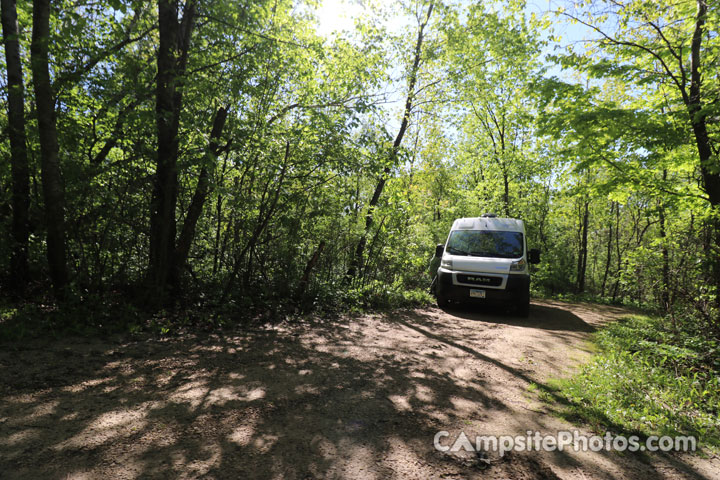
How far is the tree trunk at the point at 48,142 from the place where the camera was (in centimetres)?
552

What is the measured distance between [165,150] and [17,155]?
2279 mm

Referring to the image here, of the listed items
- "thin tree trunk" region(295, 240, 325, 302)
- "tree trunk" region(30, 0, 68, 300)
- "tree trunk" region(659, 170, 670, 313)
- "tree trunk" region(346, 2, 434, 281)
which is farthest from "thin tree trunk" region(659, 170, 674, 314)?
"tree trunk" region(30, 0, 68, 300)

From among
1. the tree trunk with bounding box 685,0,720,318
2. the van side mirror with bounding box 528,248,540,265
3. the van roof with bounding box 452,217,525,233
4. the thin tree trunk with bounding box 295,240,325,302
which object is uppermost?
the tree trunk with bounding box 685,0,720,318

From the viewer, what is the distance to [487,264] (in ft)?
29.3

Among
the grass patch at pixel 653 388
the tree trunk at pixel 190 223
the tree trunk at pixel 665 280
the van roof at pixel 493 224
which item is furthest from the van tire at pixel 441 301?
the tree trunk at pixel 190 223

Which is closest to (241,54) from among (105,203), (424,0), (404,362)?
(105,203)

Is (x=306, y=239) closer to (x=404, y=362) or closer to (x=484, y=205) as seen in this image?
(x=404, y=362)

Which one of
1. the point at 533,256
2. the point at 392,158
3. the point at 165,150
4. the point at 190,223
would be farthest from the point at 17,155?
the point at 533,256

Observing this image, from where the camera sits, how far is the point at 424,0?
44.0ft

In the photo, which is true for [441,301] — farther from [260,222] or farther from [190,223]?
[190,223]

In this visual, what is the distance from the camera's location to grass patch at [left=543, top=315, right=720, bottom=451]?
10.8 ft

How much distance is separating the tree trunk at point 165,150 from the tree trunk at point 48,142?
53.1 inches

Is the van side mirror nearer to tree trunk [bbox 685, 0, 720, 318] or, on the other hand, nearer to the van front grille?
the van front grille

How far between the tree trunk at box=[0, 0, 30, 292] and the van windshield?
9.25 metres
